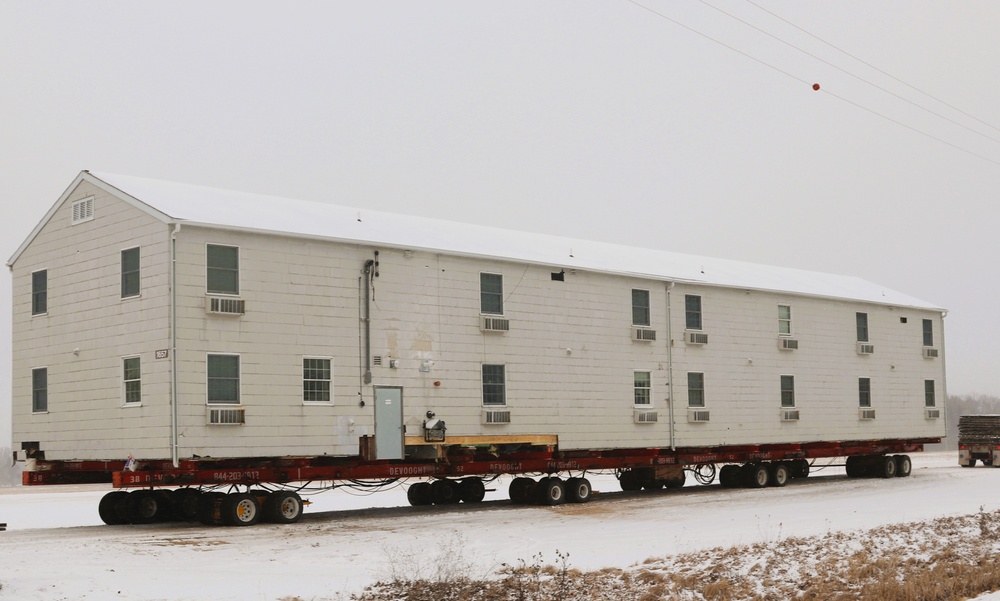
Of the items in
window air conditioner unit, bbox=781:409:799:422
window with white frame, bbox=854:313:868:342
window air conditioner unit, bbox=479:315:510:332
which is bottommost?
window air conditioner unit, bbox=781:409:799:422

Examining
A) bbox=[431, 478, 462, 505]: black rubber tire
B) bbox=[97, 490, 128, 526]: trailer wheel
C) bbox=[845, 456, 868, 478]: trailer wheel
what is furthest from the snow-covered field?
bbox=[845, 456, 868, 478]: trailer wheel

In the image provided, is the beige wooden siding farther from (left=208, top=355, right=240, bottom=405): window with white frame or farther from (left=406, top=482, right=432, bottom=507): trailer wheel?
(left=406, top=482, right=432, bottom=507): trailer wheel

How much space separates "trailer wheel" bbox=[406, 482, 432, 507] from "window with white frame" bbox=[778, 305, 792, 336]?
13.4 meters

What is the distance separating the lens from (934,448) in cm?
12019

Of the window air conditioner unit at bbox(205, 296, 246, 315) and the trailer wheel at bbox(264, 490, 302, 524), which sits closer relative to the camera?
the window air conditioner unit at bbox(205, 296, 246, 315)

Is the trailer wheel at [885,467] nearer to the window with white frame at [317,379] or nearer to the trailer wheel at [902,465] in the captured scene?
the trailer wheel at [902,465]

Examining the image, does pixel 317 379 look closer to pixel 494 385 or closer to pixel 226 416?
pixel 226 416

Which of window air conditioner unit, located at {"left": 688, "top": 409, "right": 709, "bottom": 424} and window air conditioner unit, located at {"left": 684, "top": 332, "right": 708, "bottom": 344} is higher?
window air conditioner unit, located at {"left": 684, "top": 332, "right": 708, "bottom": 344}

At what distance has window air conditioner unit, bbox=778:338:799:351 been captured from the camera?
36969 mm

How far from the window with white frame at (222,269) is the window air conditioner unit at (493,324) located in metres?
6.84

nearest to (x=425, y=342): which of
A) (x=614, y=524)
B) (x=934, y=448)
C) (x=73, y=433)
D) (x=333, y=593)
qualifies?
(x=614, y=524)

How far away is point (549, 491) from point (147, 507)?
985 cm

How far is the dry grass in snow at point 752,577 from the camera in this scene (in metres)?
15.2

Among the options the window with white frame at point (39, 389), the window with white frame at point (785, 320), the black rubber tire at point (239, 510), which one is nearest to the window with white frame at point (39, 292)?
the window with white frame at point (39, 389)
